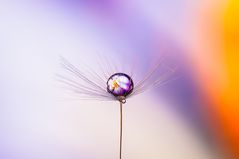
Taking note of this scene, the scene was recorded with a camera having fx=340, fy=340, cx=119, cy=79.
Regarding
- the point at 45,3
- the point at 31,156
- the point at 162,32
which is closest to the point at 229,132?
the point at 162,32

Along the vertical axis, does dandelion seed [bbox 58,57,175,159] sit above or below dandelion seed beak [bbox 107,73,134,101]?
above

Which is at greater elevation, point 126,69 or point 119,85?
point 126,69

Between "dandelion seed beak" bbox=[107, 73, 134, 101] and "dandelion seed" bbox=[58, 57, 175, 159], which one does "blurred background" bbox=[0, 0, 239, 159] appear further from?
"dandelion seed beak" bbox=[107, 73, 134, 101]

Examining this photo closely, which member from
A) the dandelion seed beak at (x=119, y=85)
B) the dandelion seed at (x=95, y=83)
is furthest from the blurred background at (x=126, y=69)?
the dandelion seed beak at (x=119, y=85)

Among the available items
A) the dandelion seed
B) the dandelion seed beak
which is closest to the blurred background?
the dandelion seed

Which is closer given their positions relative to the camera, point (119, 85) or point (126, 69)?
point (119, 85)

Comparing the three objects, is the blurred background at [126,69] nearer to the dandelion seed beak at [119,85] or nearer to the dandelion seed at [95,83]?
the dandelion seed at [95,83]

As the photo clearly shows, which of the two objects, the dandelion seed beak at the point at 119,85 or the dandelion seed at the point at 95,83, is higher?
the dandelion seed at the point at 95,83

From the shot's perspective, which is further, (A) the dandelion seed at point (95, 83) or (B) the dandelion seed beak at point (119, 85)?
(A) the dandelion seed at point (95, 83)
